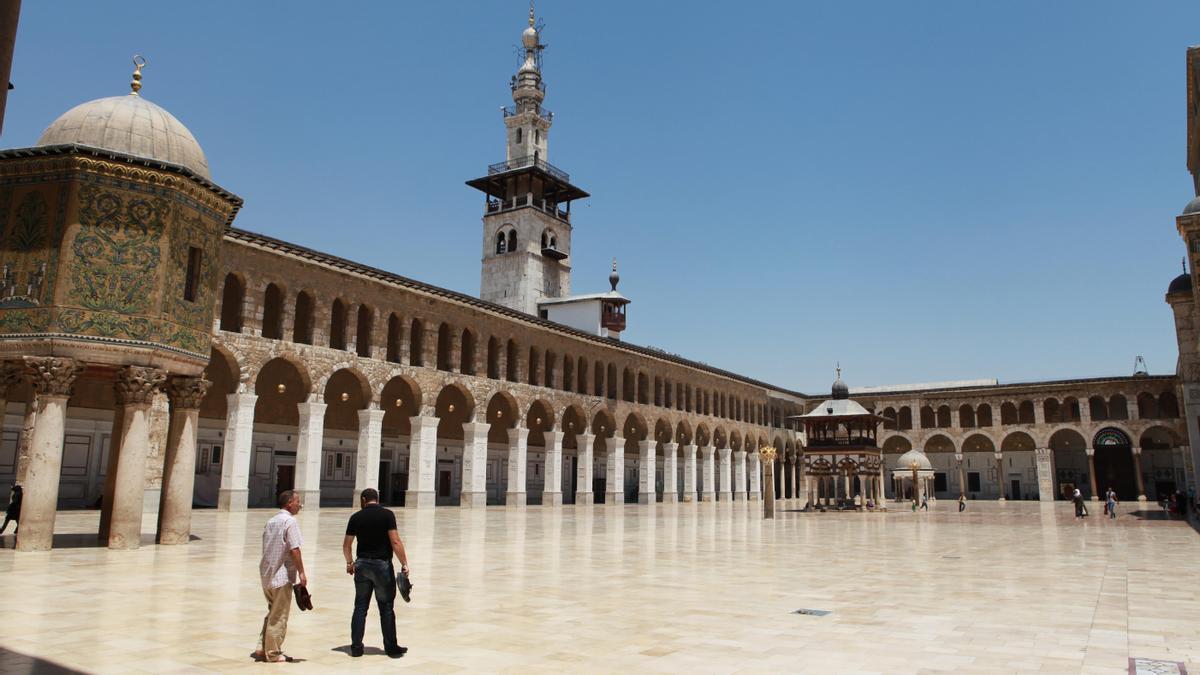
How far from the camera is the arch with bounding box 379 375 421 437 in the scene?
32.9m

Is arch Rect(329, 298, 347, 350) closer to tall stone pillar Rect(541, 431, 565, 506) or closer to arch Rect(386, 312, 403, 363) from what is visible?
arch Rect(386, 312, 403, 363)

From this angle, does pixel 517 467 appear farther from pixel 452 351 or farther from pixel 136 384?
pixel 136 384

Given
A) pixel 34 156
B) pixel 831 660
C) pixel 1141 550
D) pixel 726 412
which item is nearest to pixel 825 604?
pixel 831 660

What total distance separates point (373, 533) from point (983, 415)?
195 ft

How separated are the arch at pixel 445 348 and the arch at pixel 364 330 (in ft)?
→ 11.4

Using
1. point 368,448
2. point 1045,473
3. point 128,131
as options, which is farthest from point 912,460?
point 128,131

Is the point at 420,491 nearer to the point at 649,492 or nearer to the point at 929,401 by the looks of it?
the point at 649,492

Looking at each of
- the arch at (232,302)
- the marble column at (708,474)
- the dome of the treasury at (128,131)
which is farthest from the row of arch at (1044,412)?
the dome of the treasury at (128,131)

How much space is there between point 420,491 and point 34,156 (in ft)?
63.6

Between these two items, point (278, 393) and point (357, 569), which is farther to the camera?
point (278, 393)

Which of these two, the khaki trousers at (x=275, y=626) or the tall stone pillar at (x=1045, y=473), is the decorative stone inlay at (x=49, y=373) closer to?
the khaki trousers at (x=275, y=626)

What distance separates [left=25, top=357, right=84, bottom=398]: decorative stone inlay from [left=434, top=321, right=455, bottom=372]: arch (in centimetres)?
1892

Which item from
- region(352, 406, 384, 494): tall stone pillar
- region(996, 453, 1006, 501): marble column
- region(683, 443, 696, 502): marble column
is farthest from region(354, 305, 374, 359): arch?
region(996, 453, 1006, 501): marble column

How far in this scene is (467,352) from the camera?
33.5m
